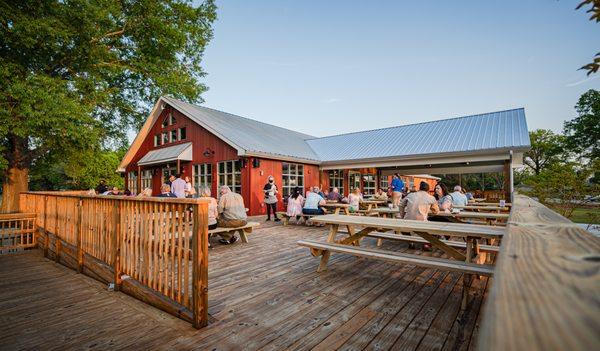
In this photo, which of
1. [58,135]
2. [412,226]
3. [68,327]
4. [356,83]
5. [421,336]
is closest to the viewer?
[421,336]

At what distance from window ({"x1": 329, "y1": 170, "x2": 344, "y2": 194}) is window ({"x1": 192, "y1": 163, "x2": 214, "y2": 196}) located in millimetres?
7005

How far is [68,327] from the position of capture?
2650 millimetres

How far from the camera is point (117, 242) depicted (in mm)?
3584

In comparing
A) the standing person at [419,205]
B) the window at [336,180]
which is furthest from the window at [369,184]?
the standing person at [419,205]

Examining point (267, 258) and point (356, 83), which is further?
point (356, 83)

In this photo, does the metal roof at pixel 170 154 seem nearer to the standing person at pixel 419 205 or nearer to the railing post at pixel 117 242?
the railing post at pixel 117 242

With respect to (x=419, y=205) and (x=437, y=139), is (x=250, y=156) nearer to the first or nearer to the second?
(x=419, y=205)

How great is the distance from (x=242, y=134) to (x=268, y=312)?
11.2 metres

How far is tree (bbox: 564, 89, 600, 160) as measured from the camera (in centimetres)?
2728

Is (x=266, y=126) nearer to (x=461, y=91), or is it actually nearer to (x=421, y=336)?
(x=461, y=91)

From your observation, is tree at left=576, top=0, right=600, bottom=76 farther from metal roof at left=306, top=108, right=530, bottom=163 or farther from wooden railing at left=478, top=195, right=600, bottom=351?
metal roof at left=306, top=108, right=530, bottom=163

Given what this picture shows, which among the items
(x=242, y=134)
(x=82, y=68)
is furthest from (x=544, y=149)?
(x=82, y=68)

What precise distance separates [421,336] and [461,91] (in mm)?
16684

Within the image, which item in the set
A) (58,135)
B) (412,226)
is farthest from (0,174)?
(412,226)
